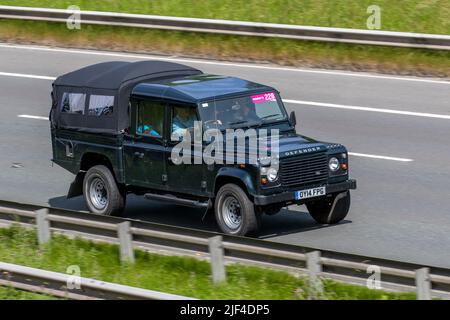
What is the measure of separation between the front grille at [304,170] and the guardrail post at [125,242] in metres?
2.28

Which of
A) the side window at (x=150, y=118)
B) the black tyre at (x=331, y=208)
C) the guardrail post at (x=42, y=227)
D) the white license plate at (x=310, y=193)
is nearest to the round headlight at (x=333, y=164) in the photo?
the white license plate at (x=310, y=193)

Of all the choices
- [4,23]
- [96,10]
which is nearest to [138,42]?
[96,10]

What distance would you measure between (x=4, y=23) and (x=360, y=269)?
18.5 metres

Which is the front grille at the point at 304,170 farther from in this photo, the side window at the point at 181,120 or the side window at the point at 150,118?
the side window at the point at 150,118

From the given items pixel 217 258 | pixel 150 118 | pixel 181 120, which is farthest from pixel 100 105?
pixel 217 258

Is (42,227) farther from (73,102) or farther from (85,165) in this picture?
(73,102)

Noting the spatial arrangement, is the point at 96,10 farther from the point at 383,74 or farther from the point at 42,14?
the point at 383,74

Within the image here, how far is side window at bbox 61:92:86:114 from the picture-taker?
1597 cm

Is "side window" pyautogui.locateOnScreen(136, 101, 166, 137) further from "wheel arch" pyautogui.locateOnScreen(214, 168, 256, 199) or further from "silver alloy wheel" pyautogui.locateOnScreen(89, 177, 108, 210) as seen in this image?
"wheel arch" pyautogui.locateOnScreen(214, 168, 256, 199)

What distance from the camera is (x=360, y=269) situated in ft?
35.8

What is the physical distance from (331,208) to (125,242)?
3332mm

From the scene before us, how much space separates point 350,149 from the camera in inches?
723

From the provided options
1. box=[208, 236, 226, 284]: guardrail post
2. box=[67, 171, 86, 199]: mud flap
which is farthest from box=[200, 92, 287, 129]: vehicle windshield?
box=[208, 236, 226, 284]: guardrail post
